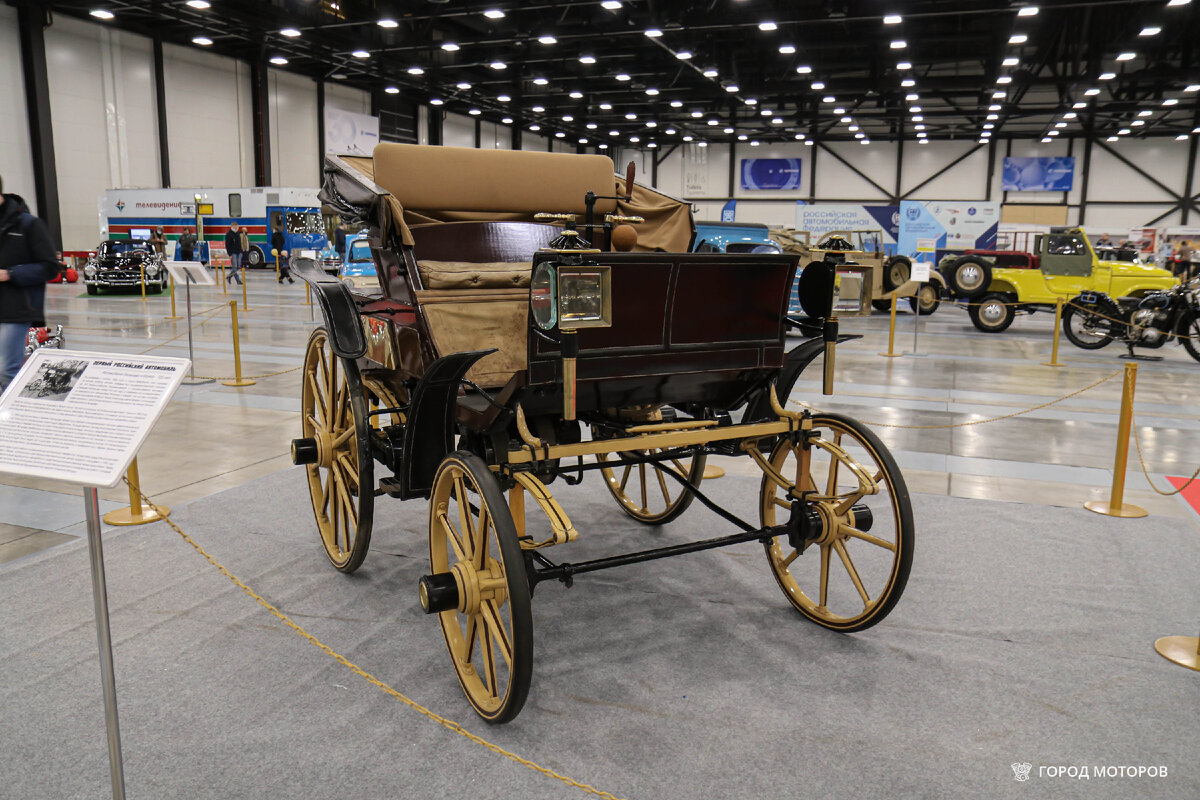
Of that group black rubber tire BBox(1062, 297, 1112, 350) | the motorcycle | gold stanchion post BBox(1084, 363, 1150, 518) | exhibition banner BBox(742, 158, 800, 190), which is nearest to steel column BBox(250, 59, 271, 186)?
exhibition banner BBox(742, 158, 800, 190)

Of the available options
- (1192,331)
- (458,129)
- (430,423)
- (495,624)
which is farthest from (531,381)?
(458,129)

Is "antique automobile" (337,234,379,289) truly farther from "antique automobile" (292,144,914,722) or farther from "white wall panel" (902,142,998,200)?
"white wall panel" (902,142,998,200)

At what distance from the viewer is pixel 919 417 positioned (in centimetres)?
755

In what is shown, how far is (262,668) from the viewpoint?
9.63 feet

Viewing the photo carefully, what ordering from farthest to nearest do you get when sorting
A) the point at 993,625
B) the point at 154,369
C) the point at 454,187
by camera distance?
the point at 454,187 → the point at 993,625 → the point at 154,369

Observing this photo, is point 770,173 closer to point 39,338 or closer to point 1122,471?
point 1122,471

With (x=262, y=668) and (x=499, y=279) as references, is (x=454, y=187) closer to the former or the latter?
(x=499, y=279)

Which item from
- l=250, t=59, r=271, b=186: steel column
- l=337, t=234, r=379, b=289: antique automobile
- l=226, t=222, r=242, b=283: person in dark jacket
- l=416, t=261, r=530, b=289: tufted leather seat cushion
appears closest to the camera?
l=416, t=261, r=530, b=289: tufted leather seat cushion

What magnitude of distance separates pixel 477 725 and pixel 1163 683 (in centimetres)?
236

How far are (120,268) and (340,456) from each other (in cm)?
1821

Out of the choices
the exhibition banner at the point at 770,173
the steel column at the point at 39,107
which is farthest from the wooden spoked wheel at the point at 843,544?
the exhibition banner at the point at 770,173

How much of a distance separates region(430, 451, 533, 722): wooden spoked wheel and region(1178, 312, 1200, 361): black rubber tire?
12.4 m

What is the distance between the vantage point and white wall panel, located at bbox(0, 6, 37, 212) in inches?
784

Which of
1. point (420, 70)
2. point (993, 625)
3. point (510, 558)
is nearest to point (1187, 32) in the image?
point (420, 70)
